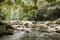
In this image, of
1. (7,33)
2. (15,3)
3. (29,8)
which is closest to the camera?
A: (29,8)

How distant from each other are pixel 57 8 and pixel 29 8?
14.0m

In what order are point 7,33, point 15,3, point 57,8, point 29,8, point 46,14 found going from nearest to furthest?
point 29,8 < point 15,3 < point 7,33 < point 57,8 < point 46,14

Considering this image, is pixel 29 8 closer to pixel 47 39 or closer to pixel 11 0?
pixel 11 0

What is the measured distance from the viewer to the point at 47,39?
34.6 ft

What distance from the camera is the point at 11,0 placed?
9.44m

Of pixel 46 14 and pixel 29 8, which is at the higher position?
pixel 29 8

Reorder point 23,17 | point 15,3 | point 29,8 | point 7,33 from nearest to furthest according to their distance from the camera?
point 29,8, point 15,3, point 7,33, point 23,17

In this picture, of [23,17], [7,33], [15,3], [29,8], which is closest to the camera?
[29,8]

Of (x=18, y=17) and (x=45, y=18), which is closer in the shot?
(x=45, y=18)

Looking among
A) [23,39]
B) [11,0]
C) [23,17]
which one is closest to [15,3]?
[11,0]

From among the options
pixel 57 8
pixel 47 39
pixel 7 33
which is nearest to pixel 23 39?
pixel 47 39

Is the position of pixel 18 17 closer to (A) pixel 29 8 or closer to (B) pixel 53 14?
(B) pixel 53 14

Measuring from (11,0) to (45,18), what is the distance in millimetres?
14649

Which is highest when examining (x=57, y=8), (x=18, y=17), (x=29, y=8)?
(x=29, y=8)
